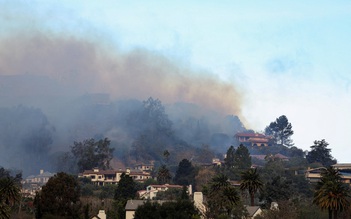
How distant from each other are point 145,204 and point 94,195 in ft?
230

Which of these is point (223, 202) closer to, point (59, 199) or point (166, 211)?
point (166, 211)

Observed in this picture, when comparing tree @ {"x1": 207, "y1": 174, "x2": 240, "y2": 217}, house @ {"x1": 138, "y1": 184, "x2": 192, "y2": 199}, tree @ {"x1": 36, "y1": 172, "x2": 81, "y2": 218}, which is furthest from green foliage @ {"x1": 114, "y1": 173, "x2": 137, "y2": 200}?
tree @ {"x1": 207, "y1": 174, "x2": 240, "y2": 217}

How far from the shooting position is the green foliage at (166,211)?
112 meters

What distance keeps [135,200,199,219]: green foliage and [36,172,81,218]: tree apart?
11.8m

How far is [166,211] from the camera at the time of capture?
113 metres

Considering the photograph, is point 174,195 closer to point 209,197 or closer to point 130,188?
point 130,188

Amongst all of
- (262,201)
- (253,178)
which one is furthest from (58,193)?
(262,201)

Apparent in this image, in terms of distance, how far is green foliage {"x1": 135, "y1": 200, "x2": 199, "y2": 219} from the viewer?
112250 millimetres

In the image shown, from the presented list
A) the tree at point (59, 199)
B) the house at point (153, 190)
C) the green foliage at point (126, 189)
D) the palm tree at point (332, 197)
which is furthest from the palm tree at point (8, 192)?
the house at point (153, 190)

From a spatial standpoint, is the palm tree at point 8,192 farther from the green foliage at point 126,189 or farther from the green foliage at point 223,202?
the green foliage at point 126,189

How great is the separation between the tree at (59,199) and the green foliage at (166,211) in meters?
11.8

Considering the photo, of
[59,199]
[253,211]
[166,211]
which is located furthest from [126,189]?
[166,211]

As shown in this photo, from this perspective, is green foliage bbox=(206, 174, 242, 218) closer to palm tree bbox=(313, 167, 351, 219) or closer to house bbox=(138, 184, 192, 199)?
palm tree bbox=(313, 167, 351, 219)

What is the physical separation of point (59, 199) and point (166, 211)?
18.0 meters
